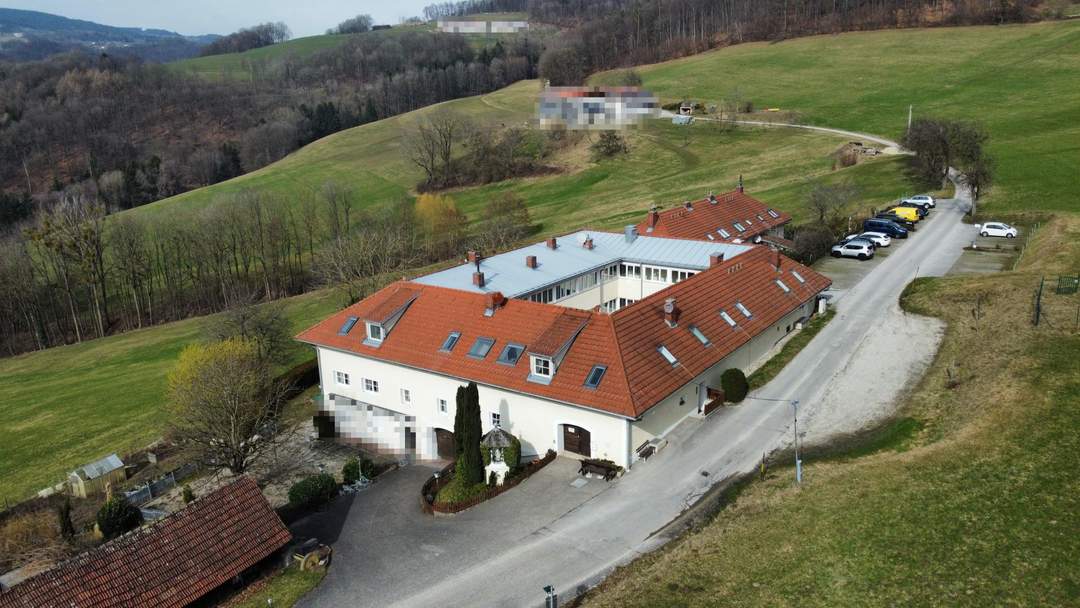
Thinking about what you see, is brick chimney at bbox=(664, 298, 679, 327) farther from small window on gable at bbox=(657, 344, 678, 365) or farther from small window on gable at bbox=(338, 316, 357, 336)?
small window on gable at bbox=(338, 316, 357, 336)

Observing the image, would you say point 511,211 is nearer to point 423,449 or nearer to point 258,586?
point 423,449

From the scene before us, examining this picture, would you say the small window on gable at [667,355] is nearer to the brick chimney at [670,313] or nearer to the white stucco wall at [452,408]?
the brick chimney at [670,313]

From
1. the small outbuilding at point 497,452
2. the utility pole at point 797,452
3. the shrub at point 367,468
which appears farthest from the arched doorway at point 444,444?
the utility pole at point 797,452

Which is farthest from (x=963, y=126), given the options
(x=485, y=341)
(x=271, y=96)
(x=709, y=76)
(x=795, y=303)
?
(x=271, y=96)

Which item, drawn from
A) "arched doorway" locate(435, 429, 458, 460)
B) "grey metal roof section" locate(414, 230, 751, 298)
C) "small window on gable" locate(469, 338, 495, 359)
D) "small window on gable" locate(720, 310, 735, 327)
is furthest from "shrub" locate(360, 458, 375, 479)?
"small window on gable" locate(720, 310, 735, 327)

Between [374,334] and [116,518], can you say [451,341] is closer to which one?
[374,334]
